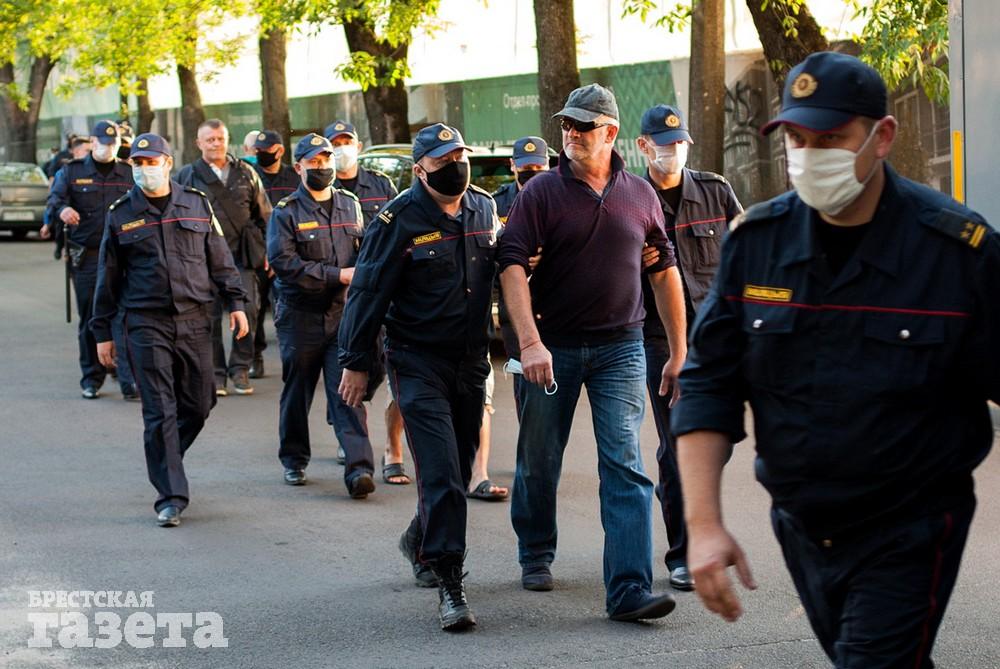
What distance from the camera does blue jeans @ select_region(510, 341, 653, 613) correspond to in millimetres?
6246

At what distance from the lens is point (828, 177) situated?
11.2ft

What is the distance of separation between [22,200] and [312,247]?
2545 cm

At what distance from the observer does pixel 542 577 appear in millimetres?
6727

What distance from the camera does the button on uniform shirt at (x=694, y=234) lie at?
694cm

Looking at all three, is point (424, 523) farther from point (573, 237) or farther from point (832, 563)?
point (832, 563)

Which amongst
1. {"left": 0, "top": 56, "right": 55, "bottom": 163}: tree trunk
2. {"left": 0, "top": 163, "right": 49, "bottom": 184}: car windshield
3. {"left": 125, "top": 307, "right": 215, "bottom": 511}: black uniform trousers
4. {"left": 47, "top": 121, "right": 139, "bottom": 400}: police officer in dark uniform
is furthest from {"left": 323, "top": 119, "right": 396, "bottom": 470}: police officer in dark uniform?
{"left": 0, "top": 56, "right": 55, "bottom": 163}: tree trunk

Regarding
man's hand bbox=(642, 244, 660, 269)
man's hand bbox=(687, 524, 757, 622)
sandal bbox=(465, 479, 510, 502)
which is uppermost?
man's hand bbox=(642, 244, 660, 269)

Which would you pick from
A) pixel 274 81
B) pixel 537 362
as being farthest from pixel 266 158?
pixel 274 81

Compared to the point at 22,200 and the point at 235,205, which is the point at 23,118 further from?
the point at 235,205

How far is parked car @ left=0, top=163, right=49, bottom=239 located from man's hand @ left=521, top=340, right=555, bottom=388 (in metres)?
28.4

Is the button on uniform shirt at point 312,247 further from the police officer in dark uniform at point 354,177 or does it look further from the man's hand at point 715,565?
the man's hand at point 715,565

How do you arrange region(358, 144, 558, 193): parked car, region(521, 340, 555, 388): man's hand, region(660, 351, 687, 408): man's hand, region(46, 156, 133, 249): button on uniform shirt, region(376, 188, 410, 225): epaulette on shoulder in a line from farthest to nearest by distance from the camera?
region(358, 144, 558, 193): parked car → region(46, 156, 133, 249): button on uniform shirt → region(376, 188, 410, 225): epaulette on shoulder → region(660, 351, 687, 408): man's hand → region(521, 340, 555, 388): man's hand

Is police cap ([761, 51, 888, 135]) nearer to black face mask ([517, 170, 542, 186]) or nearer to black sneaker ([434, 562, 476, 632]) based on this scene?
black sneaker ([434, 562, 476, 632])

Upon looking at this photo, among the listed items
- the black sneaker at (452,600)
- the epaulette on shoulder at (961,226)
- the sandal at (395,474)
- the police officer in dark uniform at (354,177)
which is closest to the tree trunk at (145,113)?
the police officer in dark uniform at (354,177)
